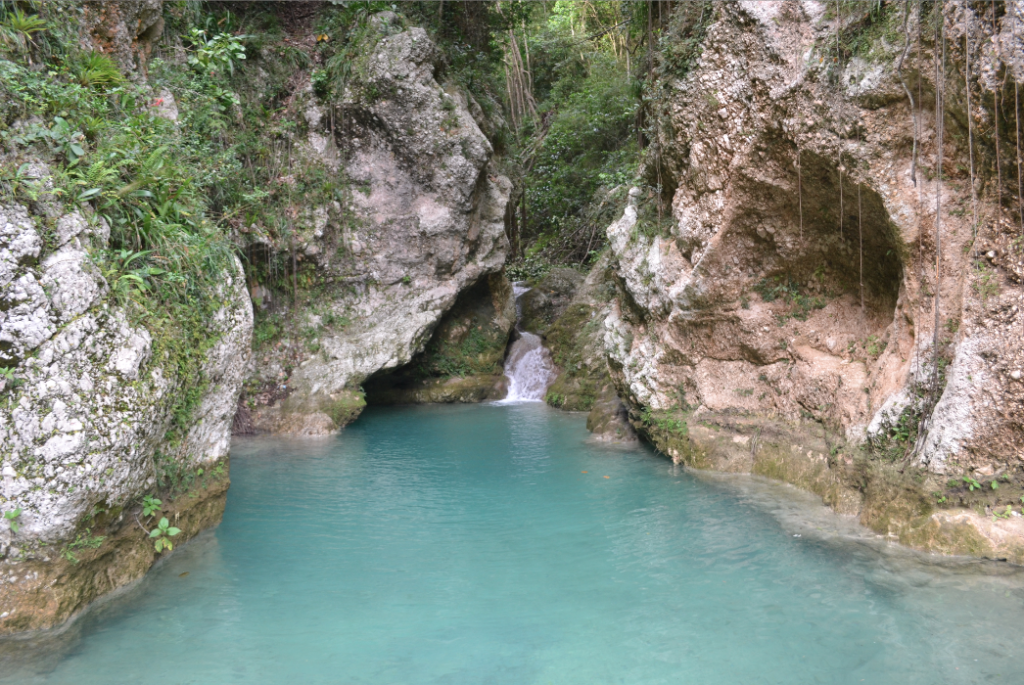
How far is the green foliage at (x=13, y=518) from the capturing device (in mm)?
4334

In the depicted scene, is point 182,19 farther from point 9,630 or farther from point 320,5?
point 9,630

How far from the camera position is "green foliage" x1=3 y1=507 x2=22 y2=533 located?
4.33 metres

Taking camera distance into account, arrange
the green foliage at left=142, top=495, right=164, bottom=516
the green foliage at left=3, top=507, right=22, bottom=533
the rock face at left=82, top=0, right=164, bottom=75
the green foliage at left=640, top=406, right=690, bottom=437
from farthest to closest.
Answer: the green foliage at left=640, top=406, right=690, bottom=437, the rock face at left=82, top=0, right=164, bottom=75, the green foliage at left=142, top=495, right=164, bottom=516, the green foliage at left=3, top=507, right=22, bottom=533

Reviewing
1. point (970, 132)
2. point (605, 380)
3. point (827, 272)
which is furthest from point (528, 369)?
point (970, 132)

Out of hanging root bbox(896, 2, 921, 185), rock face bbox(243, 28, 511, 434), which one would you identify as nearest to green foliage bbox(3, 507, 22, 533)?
hanging root bbox(896, 2, 921, 185)

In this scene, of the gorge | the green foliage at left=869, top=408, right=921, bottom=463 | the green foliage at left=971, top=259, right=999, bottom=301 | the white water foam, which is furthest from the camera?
the white water foam

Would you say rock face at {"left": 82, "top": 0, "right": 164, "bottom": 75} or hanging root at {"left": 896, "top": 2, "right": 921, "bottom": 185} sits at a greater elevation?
rock face at {"left": 82, "top": 0, "right": 164, "bottom": 75}

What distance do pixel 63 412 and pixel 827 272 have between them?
8.18 metres

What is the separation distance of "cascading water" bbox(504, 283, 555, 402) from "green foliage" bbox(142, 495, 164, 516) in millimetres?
10907

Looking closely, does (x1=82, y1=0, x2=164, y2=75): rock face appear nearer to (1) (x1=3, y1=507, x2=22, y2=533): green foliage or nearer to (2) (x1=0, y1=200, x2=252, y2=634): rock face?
(2) (x1=0, y1=200, x2=252, y2=634): rock face

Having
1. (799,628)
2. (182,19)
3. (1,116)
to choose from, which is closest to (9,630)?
(1,116)

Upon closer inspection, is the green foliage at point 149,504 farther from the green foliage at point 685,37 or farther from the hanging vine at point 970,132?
the green foliage at point 685,37

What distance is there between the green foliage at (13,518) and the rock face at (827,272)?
6979 mm

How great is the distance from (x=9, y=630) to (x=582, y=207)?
1941cm
